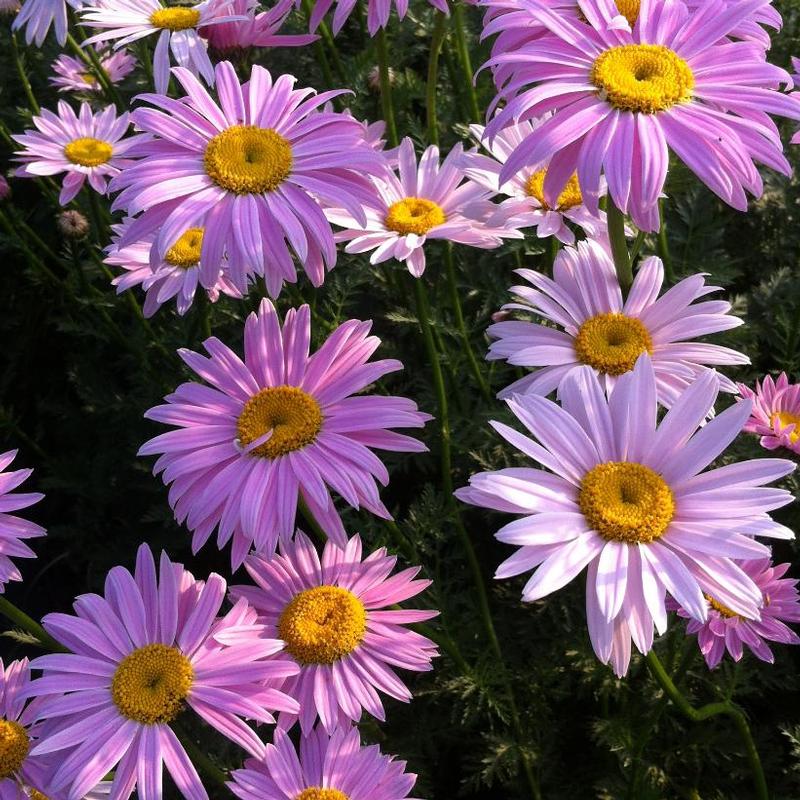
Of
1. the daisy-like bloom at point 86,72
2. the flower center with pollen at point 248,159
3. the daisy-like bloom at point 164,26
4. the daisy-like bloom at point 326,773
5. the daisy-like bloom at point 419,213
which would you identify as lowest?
the daisy-like bloom at point 326,773

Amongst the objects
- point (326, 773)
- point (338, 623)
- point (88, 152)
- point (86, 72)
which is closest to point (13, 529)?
point (338, 623)

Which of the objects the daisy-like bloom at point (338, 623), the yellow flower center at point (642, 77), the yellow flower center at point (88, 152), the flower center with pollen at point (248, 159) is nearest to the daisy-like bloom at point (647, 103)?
the yellow flower center at point (642, 77)

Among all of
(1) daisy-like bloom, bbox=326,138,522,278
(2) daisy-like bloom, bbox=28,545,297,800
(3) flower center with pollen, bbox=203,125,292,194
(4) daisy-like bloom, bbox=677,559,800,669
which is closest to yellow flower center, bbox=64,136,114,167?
(1) daisy-like bloom, bbox=326,138,522,278

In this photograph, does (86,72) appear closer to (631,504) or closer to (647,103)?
(647,103)

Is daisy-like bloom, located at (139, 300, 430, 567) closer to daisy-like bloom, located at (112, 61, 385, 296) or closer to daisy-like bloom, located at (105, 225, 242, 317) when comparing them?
daisy-like bloom, located at (112, 61, 385, 296)

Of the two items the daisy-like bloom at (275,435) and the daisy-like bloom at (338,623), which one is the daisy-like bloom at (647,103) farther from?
the daisy-like bloom at (338,623)

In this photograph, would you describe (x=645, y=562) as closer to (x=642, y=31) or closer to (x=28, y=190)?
(x=642, y=31)

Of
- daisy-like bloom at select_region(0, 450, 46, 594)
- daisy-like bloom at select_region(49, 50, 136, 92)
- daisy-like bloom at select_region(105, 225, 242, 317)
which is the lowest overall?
daisy-like bloom at select_region(0, 450, 46, 594)

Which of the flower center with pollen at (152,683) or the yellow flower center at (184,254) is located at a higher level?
the yellow flower center at (184,254)
